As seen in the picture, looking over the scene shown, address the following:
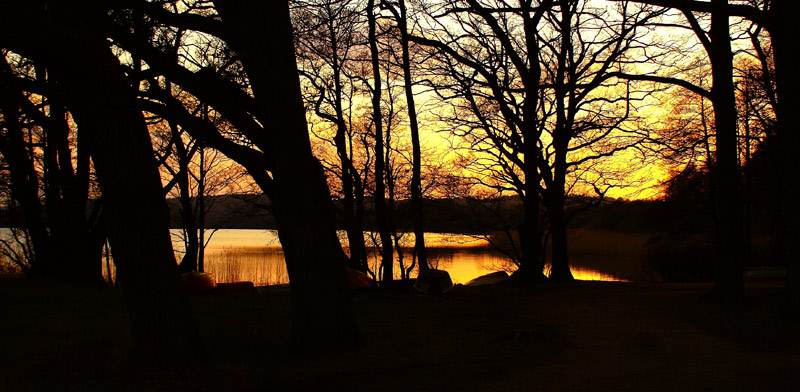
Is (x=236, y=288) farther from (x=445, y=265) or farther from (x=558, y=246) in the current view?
(x=445, y=265)

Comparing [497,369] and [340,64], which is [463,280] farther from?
[497,369]

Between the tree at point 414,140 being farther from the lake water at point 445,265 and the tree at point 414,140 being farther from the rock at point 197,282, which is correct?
the lake water at point 445,265

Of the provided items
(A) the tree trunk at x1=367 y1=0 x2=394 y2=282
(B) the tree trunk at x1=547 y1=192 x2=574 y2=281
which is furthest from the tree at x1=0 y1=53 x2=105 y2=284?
(B) the tree trunk at x1=547 y1=192 x2=574 y2=281

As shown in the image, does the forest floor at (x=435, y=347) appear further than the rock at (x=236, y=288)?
No

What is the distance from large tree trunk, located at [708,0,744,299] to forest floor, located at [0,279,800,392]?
0.58m

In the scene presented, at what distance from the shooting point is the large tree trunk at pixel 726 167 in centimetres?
1082

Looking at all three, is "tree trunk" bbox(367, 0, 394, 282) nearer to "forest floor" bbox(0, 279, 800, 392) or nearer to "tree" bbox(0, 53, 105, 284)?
"forest floor" bbox(0, 279, 800, 392)

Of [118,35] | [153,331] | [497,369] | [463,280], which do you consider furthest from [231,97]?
[463,280]

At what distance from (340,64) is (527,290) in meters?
11.3

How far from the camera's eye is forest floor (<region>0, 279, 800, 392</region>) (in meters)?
5.72

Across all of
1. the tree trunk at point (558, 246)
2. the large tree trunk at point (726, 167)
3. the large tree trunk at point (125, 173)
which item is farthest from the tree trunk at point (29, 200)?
the large tree trunk at point (726, 167)

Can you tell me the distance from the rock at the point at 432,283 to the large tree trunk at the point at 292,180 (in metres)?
7.40

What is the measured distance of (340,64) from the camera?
22.4 m

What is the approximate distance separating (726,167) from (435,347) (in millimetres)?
6866
